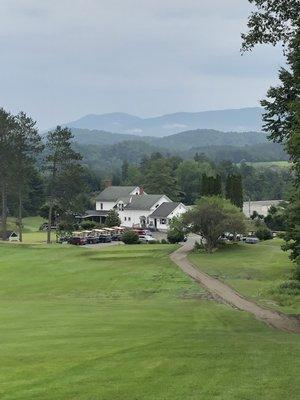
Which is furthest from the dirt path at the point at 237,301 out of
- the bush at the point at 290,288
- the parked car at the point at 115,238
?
the parked car at the point at 115,238

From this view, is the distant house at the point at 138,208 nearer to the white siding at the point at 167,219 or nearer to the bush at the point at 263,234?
the white siding at the point at 167,219

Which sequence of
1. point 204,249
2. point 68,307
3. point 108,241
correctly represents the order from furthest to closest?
point 108,241, point 204,249, point 68,307

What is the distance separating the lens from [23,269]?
1796 inches

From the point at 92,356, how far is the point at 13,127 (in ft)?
210

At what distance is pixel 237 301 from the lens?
28266mm

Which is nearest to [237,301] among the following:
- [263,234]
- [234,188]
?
[263,234]

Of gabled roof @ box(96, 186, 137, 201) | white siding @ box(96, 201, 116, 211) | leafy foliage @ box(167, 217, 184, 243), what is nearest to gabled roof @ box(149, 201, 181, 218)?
gabled roof @ box(96, 186, 137, 201)

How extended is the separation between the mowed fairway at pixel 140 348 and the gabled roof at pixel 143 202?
73622mm

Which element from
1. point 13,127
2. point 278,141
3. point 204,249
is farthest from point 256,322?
point 13,127

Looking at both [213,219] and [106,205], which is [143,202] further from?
[213,219]

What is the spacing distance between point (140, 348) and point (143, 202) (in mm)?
95907

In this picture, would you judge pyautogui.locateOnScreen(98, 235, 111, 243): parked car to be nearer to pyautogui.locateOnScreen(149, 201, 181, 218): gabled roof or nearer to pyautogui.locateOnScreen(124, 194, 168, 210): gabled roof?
pyautogui.locateOnScreen(149, 201, 181, 218): gabled roof

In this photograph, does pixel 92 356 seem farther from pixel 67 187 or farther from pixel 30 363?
pixel 67 187

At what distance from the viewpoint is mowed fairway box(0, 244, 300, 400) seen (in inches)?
406
